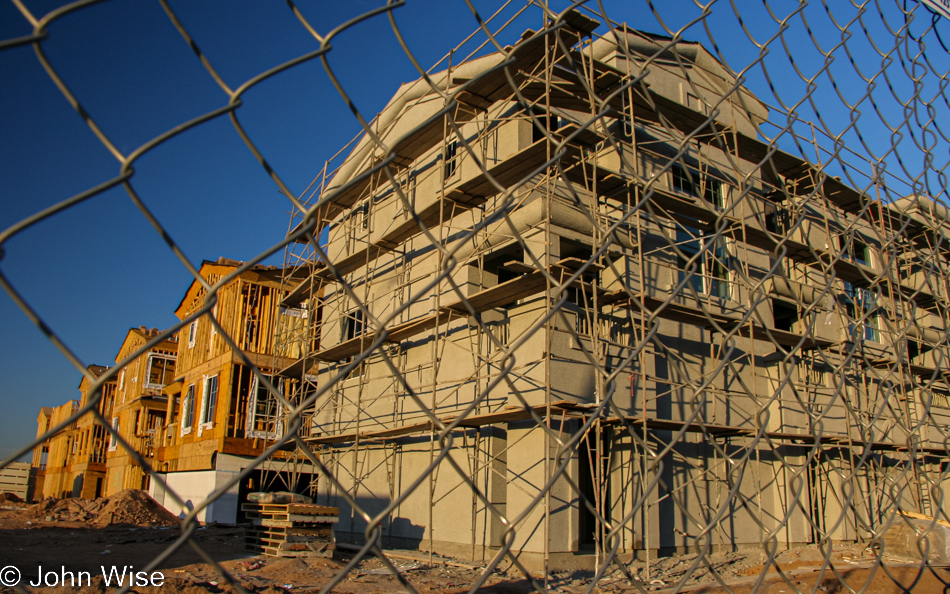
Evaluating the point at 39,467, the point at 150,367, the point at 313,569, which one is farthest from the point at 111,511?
the point at 39,467

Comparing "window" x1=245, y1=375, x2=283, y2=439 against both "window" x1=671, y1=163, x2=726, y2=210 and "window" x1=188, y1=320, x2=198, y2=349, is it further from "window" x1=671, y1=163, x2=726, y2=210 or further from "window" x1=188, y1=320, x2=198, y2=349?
"window" x1=671, y1=163, x2=726, y2=210

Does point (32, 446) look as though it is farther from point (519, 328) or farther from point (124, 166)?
point (519, 328)

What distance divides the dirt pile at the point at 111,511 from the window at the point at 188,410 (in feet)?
8.02

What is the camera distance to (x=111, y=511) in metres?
19.1

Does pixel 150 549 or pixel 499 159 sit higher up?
pixel 499 159

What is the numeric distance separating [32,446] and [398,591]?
8933 mm

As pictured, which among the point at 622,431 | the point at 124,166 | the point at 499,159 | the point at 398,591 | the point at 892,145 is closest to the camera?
the point at 124,166

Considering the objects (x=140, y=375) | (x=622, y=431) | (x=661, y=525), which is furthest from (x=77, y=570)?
(x=140, y=375)

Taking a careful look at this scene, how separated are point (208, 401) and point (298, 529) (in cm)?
1077

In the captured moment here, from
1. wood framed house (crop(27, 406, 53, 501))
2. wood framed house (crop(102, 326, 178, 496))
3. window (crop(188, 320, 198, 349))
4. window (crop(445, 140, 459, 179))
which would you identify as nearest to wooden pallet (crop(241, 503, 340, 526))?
window (crop(445, 140, 459, 179))

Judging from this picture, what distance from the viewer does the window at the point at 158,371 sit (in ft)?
104

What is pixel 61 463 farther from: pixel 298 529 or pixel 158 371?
pixel 298 529

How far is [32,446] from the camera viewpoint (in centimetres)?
97

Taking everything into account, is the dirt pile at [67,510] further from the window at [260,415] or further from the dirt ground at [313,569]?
the window at [260,415]
